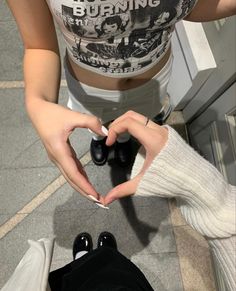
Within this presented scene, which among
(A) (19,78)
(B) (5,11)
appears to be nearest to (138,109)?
(A) (19,78)

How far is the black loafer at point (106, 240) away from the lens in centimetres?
127

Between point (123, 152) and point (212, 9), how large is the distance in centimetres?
72

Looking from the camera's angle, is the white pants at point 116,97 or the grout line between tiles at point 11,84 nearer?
the white pants at point 116,97

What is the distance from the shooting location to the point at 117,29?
66 centimetres

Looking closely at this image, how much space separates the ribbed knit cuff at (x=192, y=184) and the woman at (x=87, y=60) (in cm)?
12

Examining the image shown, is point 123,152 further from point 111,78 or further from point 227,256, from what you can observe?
point 227,256

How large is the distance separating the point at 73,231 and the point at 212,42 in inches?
31.7

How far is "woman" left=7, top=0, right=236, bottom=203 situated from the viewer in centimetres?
62

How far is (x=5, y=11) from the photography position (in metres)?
1.67

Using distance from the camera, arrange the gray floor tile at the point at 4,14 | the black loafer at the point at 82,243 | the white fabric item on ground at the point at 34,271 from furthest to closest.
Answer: the gray floor tile at the point at 4,14 → the black loafer at the point at 82,243 → the white fabric item on ground at the point at 34,271

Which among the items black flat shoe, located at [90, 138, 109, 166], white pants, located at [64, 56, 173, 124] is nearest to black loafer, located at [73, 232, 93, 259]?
black flat shoe, located at [90, 138, 109, 166]

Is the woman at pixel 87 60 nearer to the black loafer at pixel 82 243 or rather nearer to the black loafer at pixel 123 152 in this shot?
the black loafer at pixel 123 152

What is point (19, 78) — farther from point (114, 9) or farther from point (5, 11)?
point (114, 9)

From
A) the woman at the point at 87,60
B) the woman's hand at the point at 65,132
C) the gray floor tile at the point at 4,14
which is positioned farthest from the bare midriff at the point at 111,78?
the gray floor tile at the point at 4,14
